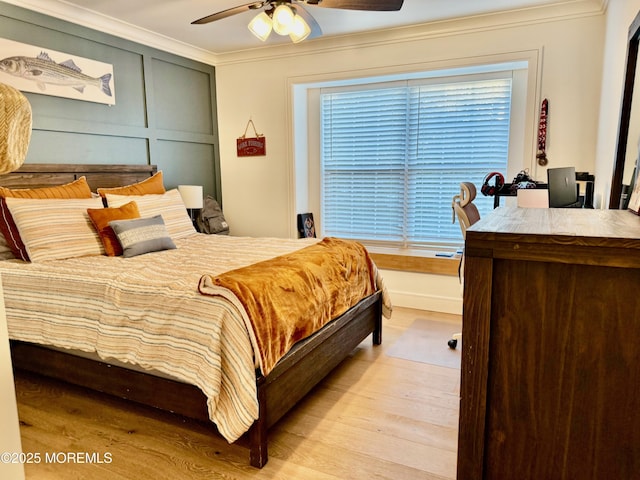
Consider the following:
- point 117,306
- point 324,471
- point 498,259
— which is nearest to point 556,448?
point 498,259

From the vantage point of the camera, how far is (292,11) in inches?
95.9

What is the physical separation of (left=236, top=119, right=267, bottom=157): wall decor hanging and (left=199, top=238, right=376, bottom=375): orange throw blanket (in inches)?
74.1

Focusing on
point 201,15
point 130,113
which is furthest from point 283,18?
point 130,113

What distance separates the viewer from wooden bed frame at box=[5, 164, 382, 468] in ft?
5.98

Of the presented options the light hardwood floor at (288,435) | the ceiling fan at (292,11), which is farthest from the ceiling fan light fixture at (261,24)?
the light hardwood floor at (288,435)

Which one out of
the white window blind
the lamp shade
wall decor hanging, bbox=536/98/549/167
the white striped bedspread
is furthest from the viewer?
the lamp shade

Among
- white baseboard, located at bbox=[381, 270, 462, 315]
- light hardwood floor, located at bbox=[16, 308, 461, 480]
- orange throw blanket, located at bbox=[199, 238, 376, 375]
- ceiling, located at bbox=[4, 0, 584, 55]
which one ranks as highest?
ceiling, located at bbox=[4, 0, 584, 55]

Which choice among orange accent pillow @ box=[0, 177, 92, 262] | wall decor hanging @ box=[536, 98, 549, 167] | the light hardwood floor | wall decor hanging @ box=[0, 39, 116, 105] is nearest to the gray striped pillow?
orange accent pillow @ box=[0, 177, 92, 262]

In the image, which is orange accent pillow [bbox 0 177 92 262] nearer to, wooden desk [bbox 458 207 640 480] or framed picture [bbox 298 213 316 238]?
framed picture [bbox 298 213 316 238]

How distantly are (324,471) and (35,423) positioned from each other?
1480 mm

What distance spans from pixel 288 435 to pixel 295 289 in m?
0.70

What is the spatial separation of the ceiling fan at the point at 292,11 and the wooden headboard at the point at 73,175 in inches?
58.9

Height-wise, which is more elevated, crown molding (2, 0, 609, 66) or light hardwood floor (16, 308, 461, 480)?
crown molding (2, 0, 609, 66)

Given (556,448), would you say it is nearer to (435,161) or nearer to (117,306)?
(117,306)
